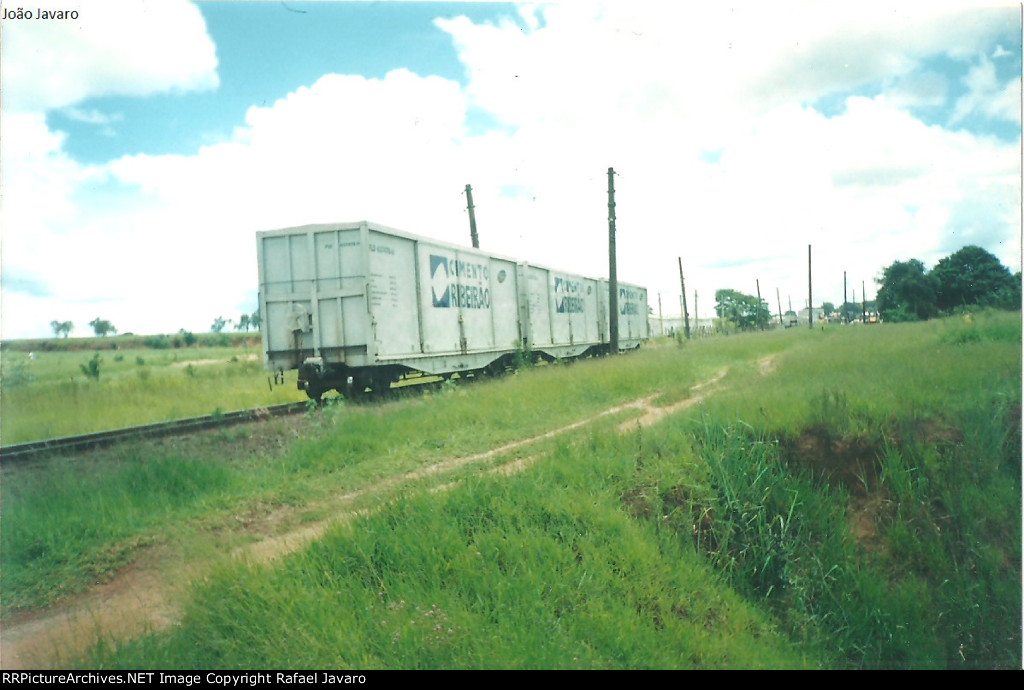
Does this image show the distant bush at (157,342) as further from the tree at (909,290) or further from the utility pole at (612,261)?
the tree at (909,290)

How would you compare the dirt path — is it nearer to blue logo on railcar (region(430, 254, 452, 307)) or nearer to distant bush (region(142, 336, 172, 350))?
blue logo on railcar (region(430, 254, 452, 307))

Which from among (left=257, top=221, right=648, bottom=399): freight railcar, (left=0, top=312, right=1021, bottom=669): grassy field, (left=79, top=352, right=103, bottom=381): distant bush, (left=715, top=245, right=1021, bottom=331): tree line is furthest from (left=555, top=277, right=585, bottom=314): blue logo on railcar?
(left=0, top=312, right=1021, bottom=669): grassy field

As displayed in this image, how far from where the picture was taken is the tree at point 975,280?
682 centimetres

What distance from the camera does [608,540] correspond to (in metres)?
4.53

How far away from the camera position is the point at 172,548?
15.9 feet

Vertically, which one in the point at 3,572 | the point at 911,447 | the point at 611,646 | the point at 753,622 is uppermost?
the point at 911,447

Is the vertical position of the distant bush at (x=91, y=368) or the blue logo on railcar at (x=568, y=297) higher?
the blue logo on railcar at (x=568, y=297)

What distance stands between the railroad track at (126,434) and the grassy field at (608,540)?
1232 mm

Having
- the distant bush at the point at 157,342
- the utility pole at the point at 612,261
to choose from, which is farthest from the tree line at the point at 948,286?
the distant bush at the point at 157,342

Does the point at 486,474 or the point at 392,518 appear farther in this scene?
the point at 486,474

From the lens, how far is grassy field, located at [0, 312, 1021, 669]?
3.53 m
